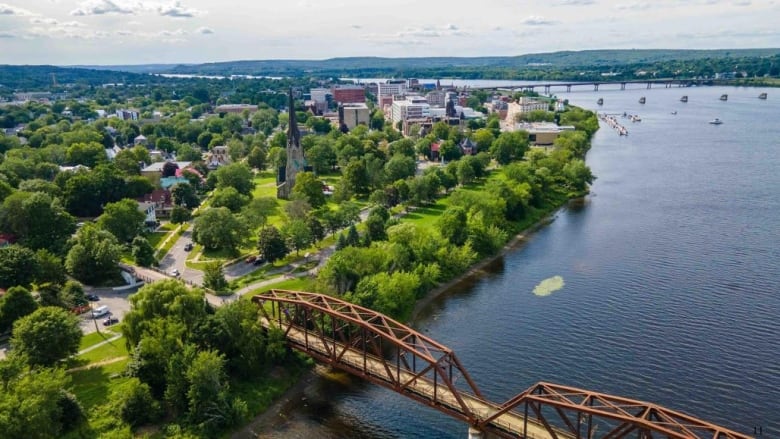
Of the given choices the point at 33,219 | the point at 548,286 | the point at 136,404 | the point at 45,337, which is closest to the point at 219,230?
the point at 33,219

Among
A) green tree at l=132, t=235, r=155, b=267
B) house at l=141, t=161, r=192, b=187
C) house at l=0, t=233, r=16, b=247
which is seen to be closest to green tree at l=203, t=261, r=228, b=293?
green tree at l=132, t=235, r=155, b=267

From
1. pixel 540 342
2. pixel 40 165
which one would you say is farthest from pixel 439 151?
pixel 540 342

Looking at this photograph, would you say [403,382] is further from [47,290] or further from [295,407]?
Result: [47,290]

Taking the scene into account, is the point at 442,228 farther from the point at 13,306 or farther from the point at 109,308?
the point at 13,306

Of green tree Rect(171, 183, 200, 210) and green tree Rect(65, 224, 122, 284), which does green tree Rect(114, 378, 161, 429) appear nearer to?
green tree Rect(65, 224, 122, 284)

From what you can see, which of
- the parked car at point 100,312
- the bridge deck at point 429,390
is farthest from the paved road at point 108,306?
the bridge deck at point 429,390

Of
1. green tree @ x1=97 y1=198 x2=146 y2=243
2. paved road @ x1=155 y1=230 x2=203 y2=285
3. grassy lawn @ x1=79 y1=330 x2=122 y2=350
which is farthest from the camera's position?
green tree @ x1=97 y1=198 x2=146 y2=243

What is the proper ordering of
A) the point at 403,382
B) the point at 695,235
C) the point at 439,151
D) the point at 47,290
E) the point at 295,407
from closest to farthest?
the point at 403,382
the point at 295,407
the point at 47,290
the point at 695,235
the point at 439,151

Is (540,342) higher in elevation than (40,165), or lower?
lower
